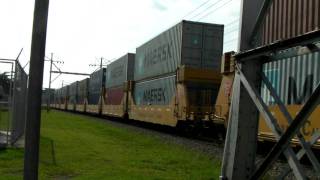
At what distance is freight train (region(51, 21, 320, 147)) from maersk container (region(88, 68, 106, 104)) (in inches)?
466

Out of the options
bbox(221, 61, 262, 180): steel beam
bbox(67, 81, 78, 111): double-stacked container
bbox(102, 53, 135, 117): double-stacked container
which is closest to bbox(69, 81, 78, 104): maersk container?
bbox(67, 81, 78, 111): double-stacked container

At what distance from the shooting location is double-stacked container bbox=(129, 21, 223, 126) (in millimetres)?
22500

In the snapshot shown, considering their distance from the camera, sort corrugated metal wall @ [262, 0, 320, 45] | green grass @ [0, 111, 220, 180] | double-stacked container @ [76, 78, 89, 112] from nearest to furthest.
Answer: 1. green grass @ [0, 111, 220, 180]
2. corrugated metal wall @ [262, 0, 320, 45]
3. double-stacked container @ [76, 78, 89, 112]

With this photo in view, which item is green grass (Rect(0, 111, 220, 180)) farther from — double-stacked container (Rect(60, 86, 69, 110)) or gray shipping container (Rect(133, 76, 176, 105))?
double-stacked container (Rect(60, 86, 69, 110))

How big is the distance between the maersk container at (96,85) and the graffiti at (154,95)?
18696mm

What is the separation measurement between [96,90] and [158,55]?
2378 cm

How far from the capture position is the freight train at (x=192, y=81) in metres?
12.4

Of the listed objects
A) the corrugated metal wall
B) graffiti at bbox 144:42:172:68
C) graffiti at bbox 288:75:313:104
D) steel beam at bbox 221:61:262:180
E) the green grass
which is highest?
graffiti at bbox 144:42:172:68

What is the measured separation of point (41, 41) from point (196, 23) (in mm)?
20486

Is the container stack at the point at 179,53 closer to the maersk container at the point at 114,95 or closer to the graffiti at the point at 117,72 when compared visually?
the maersk container at the point at 114,95

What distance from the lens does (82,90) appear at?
60594mm

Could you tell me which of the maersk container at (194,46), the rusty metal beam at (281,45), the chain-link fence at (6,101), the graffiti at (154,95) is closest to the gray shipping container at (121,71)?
the graffiti at (154,95)

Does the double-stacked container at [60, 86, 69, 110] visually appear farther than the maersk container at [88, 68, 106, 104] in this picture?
Yes

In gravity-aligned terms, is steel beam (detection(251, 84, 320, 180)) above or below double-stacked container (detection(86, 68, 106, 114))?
below
